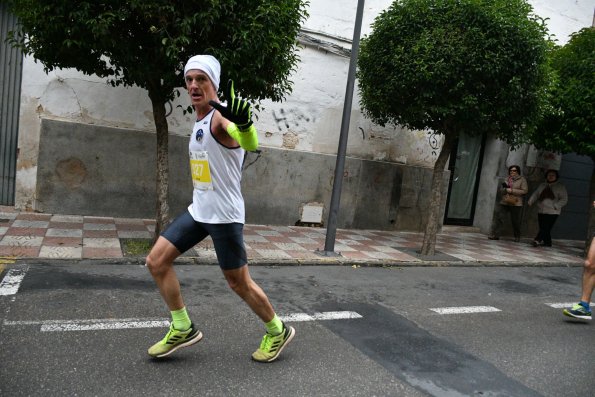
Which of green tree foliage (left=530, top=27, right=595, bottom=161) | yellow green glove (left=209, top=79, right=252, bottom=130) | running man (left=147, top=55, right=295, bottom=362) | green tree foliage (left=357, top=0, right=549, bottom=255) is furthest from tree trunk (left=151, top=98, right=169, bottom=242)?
green tree foliage (left=530, top=27, right=595, bottom=161)

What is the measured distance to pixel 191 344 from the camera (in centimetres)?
339

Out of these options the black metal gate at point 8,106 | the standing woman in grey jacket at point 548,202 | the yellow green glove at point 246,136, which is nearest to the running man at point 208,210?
the yellow green glove at point 246,136

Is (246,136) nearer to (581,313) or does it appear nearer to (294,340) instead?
(294,340)

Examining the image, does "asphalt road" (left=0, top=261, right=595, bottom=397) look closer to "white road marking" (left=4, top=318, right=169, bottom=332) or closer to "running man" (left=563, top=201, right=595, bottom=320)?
"white road marking" (left=4, top=318, right=169, bottom=332)

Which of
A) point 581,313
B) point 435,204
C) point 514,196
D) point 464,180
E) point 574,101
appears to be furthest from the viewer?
point 464,180

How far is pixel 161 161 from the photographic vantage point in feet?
21.8

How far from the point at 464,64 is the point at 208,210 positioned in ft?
18.6

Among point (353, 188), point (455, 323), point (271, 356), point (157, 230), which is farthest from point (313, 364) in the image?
point (353, 188)

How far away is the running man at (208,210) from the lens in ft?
9.97

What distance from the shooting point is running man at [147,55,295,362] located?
3039mm

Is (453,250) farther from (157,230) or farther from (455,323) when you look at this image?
(157,230)

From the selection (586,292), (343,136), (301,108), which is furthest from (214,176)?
(301,108)

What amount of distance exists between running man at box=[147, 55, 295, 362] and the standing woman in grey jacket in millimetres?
10151

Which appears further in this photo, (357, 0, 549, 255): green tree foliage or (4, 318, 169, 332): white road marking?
(357, 0, 549, 255): green tree foliage
